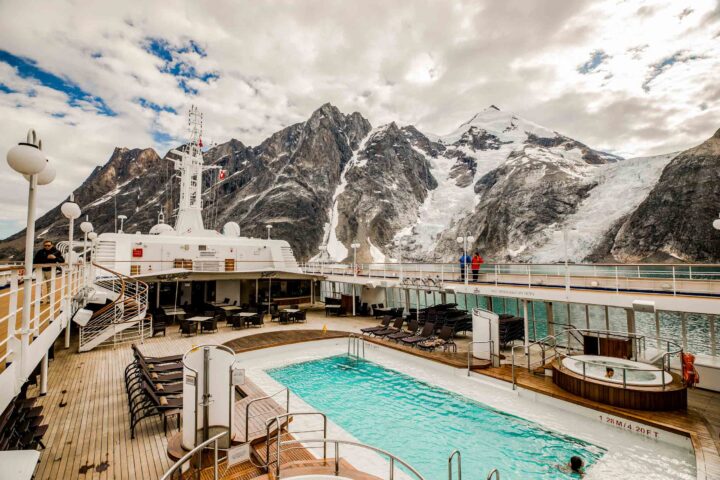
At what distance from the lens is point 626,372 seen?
7.51m

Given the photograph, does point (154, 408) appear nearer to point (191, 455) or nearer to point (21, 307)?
point (21, 307)

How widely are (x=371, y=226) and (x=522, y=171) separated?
40.7 meters

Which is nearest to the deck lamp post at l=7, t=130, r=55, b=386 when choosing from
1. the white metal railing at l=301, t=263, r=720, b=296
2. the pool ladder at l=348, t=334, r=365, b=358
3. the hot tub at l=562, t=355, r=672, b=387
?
the pool ladder at l=348, t=334, r=365, b=358

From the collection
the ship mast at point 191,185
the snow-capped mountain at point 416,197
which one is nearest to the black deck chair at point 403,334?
the ship mast at point 191,185

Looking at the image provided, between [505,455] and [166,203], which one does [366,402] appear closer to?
[505,455]

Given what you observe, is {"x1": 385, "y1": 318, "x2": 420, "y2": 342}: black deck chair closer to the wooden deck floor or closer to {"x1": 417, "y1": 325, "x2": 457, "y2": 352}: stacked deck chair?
{"x1": 417, "y1": 325, "x2": 457, "y2": 352}: stacked deck chair

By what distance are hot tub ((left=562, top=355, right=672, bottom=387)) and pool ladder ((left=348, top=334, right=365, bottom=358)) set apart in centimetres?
661

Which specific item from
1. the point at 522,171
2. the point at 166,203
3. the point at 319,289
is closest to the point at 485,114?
the point at 522,171

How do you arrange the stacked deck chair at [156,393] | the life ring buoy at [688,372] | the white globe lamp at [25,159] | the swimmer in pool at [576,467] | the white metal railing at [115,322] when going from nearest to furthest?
the white globe lamp at [25,159], the swimmer in pool at [576,467], the stacked deck chair at [156,393], the life ring buoy at [688,372], the white metal railing at [115,322]

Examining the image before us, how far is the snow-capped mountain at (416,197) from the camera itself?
184ft

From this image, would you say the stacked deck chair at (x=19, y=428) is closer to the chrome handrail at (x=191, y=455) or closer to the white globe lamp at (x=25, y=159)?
the chrome handrail at (x=191, y=455)

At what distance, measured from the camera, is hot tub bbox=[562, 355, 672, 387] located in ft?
24.1

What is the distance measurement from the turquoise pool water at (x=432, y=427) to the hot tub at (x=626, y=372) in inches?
69.4

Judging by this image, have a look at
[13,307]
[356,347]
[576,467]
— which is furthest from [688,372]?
[13,307]
